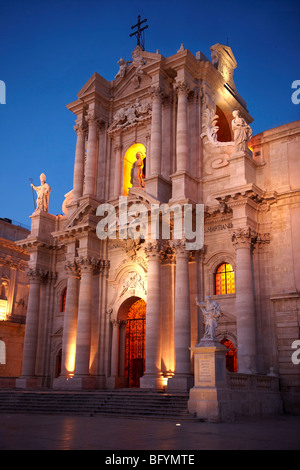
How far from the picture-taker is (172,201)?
25203 mm

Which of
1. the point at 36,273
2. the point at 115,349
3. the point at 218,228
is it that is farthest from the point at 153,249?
the point at 36,273

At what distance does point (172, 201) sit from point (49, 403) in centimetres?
1128

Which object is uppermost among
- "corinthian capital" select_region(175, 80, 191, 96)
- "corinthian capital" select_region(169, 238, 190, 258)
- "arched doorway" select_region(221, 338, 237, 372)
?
"corinthian capital" select_region(175, 80, 191, 96)

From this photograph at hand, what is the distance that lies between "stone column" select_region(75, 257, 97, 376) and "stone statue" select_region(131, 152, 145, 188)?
5260mm

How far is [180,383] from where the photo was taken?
22406mm

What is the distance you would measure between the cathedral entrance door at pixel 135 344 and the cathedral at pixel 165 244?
0.22ft

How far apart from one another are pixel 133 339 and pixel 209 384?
11662 mm

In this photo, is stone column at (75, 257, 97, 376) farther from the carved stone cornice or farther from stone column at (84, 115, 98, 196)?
stone column at (84, 115, 98, 196)

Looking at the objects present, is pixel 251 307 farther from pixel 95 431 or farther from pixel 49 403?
pixel 95 431

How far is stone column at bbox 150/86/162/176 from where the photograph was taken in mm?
26953

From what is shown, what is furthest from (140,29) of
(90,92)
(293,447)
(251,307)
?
(293,447)

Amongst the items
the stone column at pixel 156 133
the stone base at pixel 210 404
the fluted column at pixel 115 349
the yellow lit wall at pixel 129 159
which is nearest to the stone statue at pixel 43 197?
the yellow lit wall at pixel 129 159

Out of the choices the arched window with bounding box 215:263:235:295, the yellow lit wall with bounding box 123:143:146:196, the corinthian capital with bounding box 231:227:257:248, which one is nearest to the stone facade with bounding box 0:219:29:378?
the yellow lit wall with bounding box 123:143:146:196

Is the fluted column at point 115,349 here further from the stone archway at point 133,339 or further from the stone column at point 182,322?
the stone column at point 182,322
